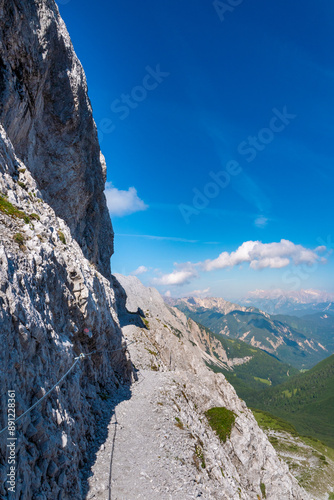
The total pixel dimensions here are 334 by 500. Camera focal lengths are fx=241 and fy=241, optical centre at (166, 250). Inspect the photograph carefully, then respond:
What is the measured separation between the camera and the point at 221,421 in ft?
115

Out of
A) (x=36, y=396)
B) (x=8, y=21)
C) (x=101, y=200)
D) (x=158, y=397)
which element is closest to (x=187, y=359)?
(x=158, y=397)

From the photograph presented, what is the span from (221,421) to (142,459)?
74.6 ft

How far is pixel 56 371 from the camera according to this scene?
47.7 ft

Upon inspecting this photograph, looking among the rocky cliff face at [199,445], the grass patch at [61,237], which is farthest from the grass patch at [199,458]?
the grass patch at [61,237]

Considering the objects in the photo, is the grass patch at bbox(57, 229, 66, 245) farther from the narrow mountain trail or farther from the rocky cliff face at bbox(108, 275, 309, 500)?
the rocky cliff face at bbox(108, 275, 309, 500)

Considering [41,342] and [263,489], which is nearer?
[41,342]

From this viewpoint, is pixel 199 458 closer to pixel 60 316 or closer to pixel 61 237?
pixel 60 316

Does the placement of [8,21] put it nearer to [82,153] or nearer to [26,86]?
[26,86]

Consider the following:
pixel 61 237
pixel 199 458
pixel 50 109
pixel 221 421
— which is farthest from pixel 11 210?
pixel 221 421

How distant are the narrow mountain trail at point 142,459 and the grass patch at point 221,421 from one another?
13.2 metres

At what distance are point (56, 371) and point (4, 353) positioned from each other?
209 inches

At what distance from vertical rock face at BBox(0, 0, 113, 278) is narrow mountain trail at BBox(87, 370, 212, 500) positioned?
29626 millimetres

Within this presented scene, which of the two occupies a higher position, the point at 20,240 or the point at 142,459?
the point at 20,240

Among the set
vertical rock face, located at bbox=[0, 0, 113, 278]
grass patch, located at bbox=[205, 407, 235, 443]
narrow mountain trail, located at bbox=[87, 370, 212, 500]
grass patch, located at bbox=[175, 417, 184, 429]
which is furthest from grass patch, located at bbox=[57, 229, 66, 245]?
grass patch, located at bbox=[205, 407, 235, 443]
